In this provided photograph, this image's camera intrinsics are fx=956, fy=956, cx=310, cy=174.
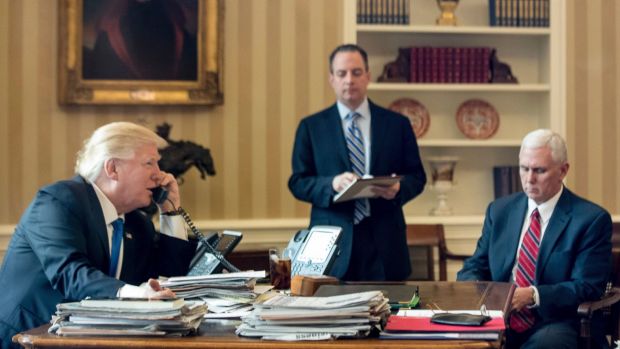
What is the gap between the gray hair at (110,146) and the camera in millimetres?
3014

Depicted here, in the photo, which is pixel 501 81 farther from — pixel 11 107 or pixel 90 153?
pixel 90 153

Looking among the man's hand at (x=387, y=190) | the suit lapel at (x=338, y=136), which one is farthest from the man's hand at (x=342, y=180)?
the suit lapel at (x=338, y=136)

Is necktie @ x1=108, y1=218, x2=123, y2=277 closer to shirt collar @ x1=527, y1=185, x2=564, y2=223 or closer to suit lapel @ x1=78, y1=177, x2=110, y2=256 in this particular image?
suit lapel @ x1=78, y1=177, x2=110, y2=256

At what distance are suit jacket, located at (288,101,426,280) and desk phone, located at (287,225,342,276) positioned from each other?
0.93m

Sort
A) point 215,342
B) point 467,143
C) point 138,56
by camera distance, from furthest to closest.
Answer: point 467,143 < point 138,56 < point 215,342

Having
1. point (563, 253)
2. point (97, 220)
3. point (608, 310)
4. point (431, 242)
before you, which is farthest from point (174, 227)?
point (431, 242)

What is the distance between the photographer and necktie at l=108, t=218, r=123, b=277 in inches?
116

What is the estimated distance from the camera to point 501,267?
3.46 m

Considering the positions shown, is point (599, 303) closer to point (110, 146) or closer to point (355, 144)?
point (355, 144)

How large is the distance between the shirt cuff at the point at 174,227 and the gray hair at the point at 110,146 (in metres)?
0.40

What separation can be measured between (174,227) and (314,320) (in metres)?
1.27

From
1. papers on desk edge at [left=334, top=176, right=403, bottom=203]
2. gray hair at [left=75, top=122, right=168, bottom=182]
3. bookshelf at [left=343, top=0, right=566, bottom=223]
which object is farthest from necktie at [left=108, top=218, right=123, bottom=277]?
bookshelf at [left=343, top=0, right=566, bottom=223]

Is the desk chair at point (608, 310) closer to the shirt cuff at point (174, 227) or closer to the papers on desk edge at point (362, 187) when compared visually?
the papers on desk edge at point (362, 187)

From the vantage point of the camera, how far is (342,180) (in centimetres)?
397
